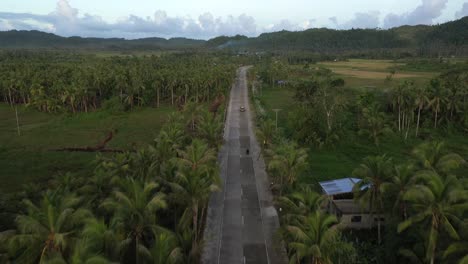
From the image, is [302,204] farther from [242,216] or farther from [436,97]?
[436,97]

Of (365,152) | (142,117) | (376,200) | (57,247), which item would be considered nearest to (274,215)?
(376,200)

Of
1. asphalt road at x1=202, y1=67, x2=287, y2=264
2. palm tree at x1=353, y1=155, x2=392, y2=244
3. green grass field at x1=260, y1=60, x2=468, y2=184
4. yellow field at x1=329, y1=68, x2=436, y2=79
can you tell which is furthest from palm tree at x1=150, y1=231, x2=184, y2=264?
yellow field at x1=329, y1=68, x2=436, y2=79

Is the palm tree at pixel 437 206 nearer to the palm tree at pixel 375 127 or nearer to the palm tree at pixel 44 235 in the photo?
the palm tree at pixel 44 235

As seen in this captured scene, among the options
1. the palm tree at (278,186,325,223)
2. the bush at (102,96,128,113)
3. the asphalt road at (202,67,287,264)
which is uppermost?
the palm tree at (278,186,325,223)

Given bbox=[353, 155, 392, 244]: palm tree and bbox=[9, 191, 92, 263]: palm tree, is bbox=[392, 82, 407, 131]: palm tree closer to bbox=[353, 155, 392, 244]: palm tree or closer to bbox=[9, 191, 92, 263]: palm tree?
bbox=[353, 155, 392, 244]: palm tree

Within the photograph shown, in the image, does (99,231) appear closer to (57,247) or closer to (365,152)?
(57,247)

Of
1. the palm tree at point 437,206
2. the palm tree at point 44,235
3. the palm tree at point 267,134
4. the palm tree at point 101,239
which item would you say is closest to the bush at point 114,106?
the palm tree at point 267,134
